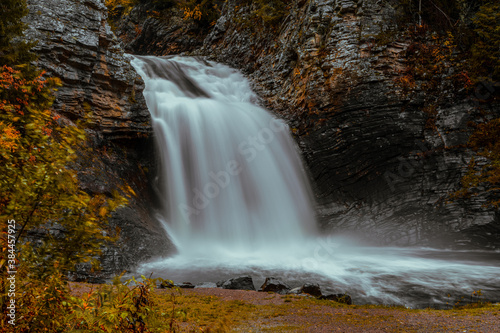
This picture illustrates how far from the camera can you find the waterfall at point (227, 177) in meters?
11.6

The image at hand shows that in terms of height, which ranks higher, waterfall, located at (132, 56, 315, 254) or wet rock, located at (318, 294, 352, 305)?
waterfall, located at (132, 56, 315, 254)

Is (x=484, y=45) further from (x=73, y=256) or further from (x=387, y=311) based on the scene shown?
(x=73, y=256)

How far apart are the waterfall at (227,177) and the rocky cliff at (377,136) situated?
1007mm

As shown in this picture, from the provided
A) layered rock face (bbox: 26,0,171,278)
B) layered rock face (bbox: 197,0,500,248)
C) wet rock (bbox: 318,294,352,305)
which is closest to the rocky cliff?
layered rock face (bbox: 197,0,500,248)

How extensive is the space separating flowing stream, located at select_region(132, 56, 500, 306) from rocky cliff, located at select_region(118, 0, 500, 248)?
775 mm

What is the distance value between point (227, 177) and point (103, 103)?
5.29 meters

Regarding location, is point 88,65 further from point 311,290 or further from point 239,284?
point 311,290

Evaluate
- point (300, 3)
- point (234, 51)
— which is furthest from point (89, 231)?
point (234, 51)

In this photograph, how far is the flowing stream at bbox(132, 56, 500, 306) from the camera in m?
7.82

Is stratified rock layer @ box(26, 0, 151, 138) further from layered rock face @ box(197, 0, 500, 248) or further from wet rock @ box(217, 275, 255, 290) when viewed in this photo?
wet rock @ box(217, 275, 255, 290)

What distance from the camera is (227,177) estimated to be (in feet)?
41.7

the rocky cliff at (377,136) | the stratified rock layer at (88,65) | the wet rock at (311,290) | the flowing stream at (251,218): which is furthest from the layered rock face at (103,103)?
the rocky cliff at (377,136)

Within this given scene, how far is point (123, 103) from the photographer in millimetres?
11562

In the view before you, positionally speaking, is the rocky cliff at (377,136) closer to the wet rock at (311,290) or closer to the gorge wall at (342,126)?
the gorge wall at (342,126)
